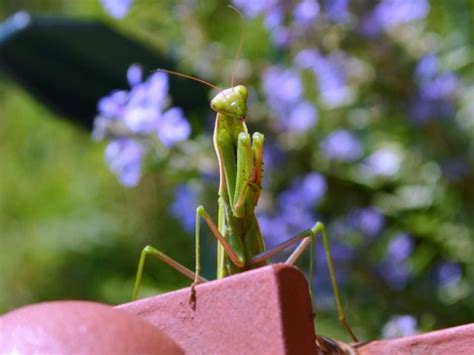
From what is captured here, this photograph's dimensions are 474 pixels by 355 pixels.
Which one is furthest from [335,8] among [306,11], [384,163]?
[384,163]

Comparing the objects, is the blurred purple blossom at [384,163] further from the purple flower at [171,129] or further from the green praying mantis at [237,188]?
the green praying mantis at [237,188]

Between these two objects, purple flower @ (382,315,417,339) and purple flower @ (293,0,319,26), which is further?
purple flower @ (293,0,319,26)

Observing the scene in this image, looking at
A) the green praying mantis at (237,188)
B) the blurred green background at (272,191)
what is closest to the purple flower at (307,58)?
the blurred green background at (272,191)

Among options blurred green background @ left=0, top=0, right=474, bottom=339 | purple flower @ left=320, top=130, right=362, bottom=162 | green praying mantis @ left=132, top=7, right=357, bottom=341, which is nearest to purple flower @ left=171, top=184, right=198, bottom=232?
blurred green background @ left=0, top=0, right=474, bottom=339

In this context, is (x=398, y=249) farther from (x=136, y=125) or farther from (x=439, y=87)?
(x=136, y=125)

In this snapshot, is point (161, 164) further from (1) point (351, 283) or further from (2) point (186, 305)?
(2) point (186, 305)

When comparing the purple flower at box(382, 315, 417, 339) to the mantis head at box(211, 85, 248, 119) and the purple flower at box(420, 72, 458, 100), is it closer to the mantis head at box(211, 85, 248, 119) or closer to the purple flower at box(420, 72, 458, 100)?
the mantis head at box(211, 85, 248, 119)
